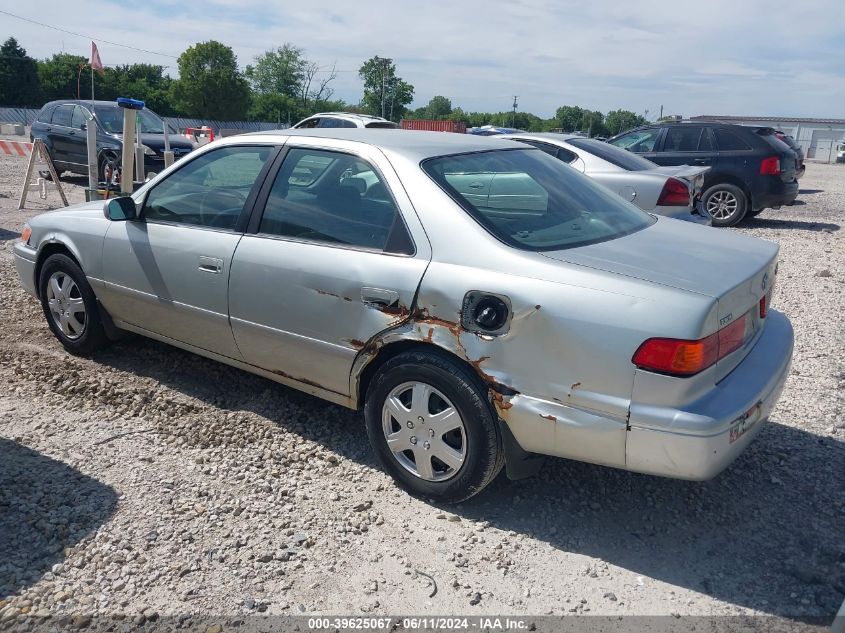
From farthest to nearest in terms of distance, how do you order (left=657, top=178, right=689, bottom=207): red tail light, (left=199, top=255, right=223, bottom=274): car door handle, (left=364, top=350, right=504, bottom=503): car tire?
(left=657, top=178, right=689, bottom=207): red tail light
(left=199, top=255, right=223, bottom=274): car door handle
(left=364, top=350, right=504, bottom=503): car tire

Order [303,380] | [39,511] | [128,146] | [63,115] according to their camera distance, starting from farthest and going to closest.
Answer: [63,115], [128,146], [303,380], [39,511]

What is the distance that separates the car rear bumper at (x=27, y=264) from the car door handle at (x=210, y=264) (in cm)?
184

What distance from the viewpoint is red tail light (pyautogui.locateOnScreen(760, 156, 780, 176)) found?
38.7ft

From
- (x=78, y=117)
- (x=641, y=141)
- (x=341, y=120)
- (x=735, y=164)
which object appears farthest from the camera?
(x=341, y=120)

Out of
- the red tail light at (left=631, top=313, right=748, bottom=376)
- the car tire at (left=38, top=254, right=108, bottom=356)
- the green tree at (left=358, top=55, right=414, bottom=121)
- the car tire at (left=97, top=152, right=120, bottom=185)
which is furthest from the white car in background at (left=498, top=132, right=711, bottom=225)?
the green tree at (left=358, top=55, right=414, bottom=121)

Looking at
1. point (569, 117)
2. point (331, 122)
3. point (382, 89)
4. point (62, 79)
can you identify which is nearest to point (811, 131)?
point (569, 117)

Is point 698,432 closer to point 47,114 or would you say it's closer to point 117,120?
point 117,120

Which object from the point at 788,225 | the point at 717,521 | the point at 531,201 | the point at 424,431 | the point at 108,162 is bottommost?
the point at 717,521

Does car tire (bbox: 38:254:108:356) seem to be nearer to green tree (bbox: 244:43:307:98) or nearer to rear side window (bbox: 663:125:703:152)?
rear side window (bbox: 663:125:703:152)

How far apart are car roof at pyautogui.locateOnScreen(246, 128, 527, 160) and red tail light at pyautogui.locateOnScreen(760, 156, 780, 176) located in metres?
9.15

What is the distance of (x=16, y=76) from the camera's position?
53.0 m

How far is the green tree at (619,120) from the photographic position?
89562mm

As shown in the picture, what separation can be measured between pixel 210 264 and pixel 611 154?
20.8 ft

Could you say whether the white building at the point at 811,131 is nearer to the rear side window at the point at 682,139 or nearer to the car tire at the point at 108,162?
the rear side window at the point at 682,139
